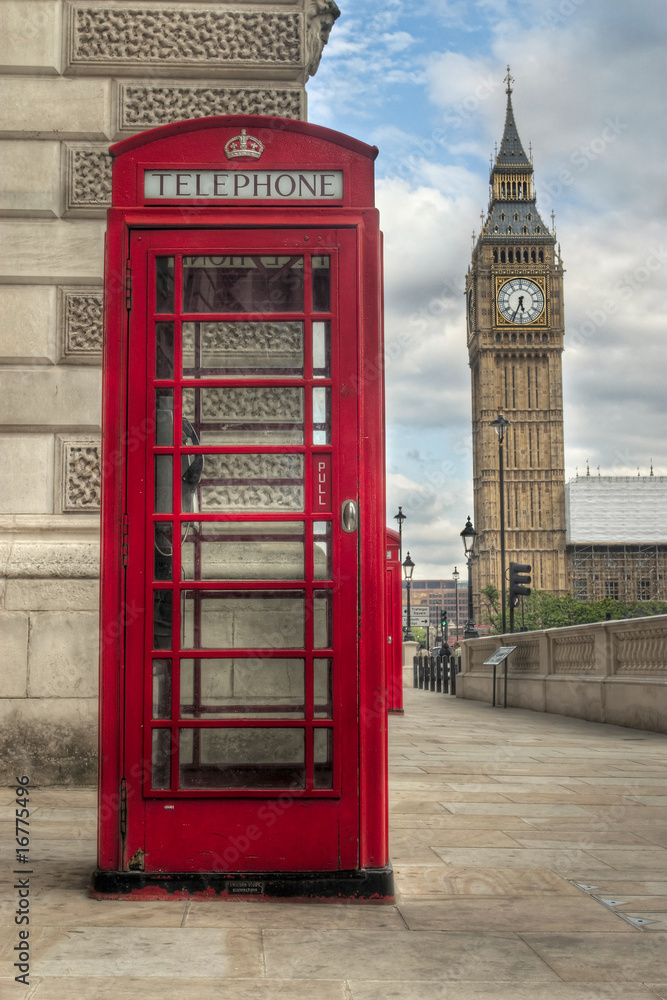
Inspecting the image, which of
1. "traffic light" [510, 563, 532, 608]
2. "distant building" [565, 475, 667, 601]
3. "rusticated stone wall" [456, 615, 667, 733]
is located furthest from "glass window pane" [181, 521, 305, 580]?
"distant building" [565, 475, 667, 601]

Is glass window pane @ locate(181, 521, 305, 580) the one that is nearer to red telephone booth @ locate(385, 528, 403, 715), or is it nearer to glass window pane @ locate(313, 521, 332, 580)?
glass window pane @ locate(313, 521, 332, 580)

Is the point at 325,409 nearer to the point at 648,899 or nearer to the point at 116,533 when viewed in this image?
the point at 116,533

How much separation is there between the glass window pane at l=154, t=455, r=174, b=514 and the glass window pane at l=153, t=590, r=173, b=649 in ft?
1.11

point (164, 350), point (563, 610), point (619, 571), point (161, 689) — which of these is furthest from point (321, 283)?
point (619, 571)

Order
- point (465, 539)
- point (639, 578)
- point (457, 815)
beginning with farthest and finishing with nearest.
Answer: point (639, 578)
point (465, 539)
point (457, 815)

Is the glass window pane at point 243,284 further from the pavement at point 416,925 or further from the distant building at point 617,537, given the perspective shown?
the distant building at point 617,537

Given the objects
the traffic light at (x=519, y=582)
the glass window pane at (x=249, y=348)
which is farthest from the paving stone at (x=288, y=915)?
the traffic light at (x=519, y=582)

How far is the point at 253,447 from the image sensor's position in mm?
3971

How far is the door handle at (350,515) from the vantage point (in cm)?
390

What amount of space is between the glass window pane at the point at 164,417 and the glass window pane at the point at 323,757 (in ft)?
4.10

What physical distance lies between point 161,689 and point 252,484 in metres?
0.85

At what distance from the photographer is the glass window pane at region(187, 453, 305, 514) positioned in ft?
13.0

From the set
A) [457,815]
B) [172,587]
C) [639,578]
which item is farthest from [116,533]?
[639,578]

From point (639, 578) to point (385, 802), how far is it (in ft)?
380
